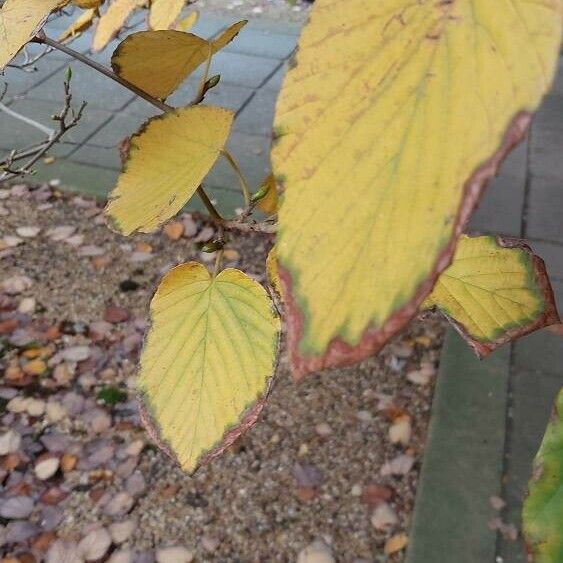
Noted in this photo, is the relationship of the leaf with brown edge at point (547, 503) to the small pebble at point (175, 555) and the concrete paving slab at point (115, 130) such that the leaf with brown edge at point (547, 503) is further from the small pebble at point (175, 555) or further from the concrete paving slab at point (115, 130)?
the concrete paving slab at point (115, 130)

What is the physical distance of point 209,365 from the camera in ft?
1.45

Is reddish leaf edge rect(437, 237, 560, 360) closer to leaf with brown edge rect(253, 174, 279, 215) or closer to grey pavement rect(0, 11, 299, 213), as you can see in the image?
leaf with brown edge rect(253, 174, 279, 215)

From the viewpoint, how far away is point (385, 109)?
22 cm

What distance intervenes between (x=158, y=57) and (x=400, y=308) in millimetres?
333

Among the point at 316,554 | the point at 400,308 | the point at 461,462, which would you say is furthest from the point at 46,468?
the point at 400,308

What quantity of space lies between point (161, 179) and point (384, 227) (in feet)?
0.87

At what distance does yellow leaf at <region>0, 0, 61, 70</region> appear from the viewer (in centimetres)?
38

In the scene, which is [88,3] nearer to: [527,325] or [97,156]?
[527,325]

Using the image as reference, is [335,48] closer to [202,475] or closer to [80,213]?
[202,475]

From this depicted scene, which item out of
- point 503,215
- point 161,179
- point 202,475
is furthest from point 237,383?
point 503,215

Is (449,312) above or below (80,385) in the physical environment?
above

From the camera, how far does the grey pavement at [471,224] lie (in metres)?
1.45

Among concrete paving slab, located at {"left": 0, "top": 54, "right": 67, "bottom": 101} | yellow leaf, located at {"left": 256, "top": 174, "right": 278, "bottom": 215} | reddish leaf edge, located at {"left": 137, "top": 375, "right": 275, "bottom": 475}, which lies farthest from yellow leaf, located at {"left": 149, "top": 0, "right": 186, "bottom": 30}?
concrete paving slab, located at {"left": 0, "top": 54, "right": 67, "bottom": 101}

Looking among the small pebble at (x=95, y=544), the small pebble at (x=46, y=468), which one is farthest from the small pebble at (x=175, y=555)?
the small pebble at (x=46, y=468)
